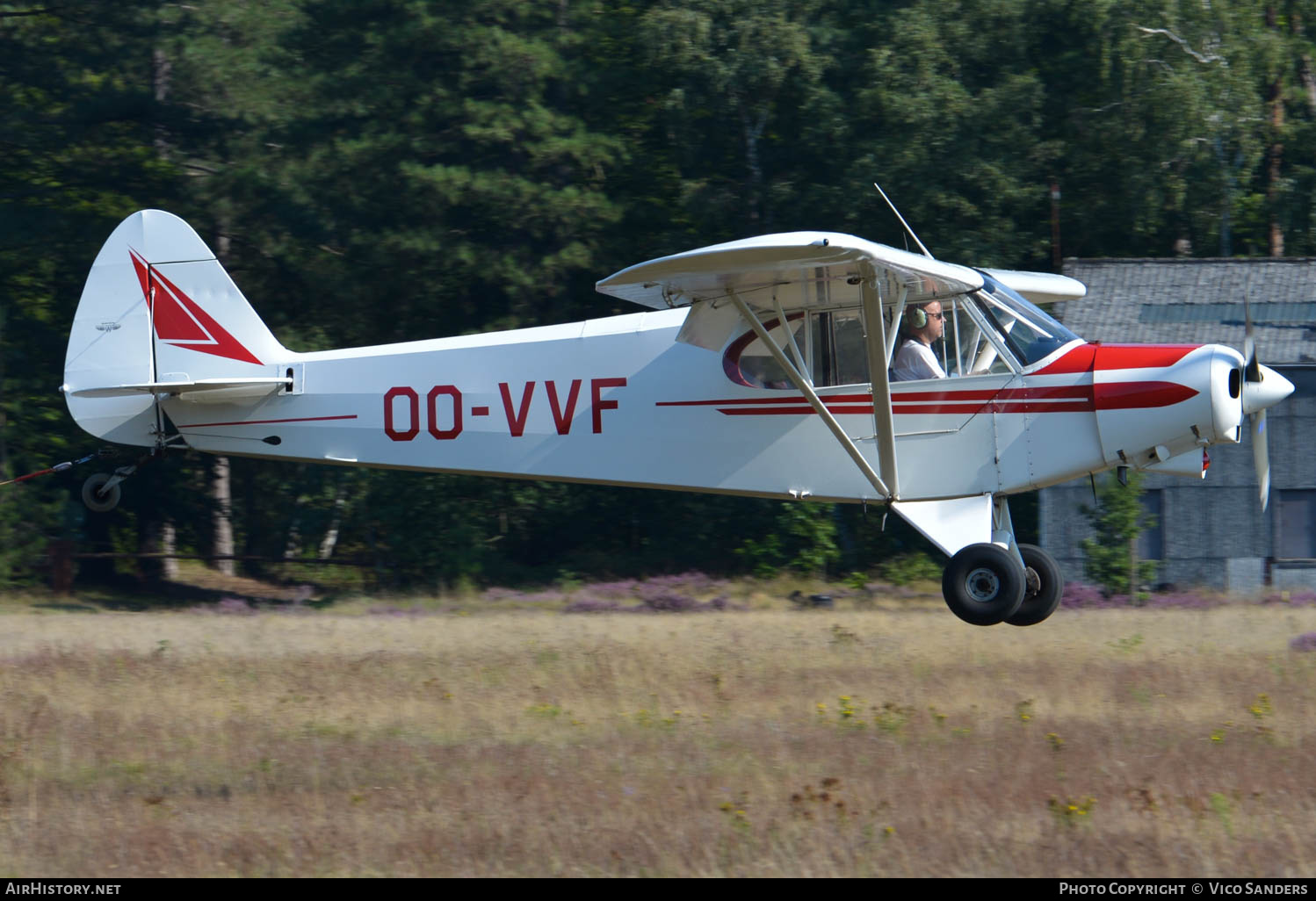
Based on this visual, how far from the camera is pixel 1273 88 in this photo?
91.5 ft

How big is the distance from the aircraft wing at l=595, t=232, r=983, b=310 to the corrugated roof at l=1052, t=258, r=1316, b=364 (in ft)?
35.9

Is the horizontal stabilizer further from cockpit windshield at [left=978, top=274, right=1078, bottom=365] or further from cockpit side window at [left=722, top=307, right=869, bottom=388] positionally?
cockpit windshield at [left=978, top=274, right=1078, bottom=365]

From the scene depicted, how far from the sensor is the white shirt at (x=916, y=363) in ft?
32.2

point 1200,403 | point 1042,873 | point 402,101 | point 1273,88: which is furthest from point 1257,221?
point 1042,873

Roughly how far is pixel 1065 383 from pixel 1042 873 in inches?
179

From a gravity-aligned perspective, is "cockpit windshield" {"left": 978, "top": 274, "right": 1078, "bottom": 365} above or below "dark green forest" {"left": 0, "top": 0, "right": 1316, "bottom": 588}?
below

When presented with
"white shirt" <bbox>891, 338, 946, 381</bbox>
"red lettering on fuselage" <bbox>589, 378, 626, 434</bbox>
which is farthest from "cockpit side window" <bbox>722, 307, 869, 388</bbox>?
"red lettering on fuselage" <bbox>589, 378, 626, 434</bbox>

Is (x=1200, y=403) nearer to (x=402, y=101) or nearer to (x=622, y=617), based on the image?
(x=622, y=617)

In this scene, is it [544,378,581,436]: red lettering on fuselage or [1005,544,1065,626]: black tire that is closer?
[1005,544,1065,626]: black tire

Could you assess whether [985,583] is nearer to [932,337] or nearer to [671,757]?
[932,337]

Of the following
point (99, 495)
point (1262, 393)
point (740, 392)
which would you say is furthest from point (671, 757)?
point (99, 495)

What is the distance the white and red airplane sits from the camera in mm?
9375

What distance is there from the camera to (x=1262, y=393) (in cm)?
955

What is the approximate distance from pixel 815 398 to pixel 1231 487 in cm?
1230
